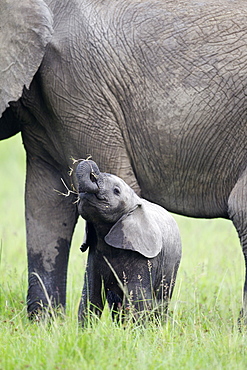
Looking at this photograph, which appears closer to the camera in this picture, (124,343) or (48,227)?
(124,343)

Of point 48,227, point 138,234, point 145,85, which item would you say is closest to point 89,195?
point 138,234

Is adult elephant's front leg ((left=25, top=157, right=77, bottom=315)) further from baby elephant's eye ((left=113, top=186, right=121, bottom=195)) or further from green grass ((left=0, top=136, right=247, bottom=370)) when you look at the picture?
baby elephant's eye ((left=113, top=186, right=121, bottom=195))

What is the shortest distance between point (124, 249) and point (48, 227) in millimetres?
1422

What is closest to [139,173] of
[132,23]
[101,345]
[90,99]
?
[90,99]

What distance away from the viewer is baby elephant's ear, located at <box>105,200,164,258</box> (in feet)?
14.1

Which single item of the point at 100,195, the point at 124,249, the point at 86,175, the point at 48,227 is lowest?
the point at 124,249

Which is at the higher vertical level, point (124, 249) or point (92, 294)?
point (124, 249)

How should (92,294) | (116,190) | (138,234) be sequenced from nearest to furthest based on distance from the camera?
1. (116,190)
2. (138,234)
3. (92,294)

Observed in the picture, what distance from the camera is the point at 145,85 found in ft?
16.1

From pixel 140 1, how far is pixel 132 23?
199mm

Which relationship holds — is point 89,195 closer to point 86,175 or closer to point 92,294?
point 86,175

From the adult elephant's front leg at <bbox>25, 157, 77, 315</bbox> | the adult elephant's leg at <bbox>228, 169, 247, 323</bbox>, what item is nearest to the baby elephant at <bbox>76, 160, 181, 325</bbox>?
the adult elephant's leg at <bbox>228, 169, 247, 323</bbox>

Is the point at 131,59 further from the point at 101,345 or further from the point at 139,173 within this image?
the point at 101,345

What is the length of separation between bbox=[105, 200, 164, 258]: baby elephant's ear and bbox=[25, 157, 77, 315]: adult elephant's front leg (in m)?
1.31
